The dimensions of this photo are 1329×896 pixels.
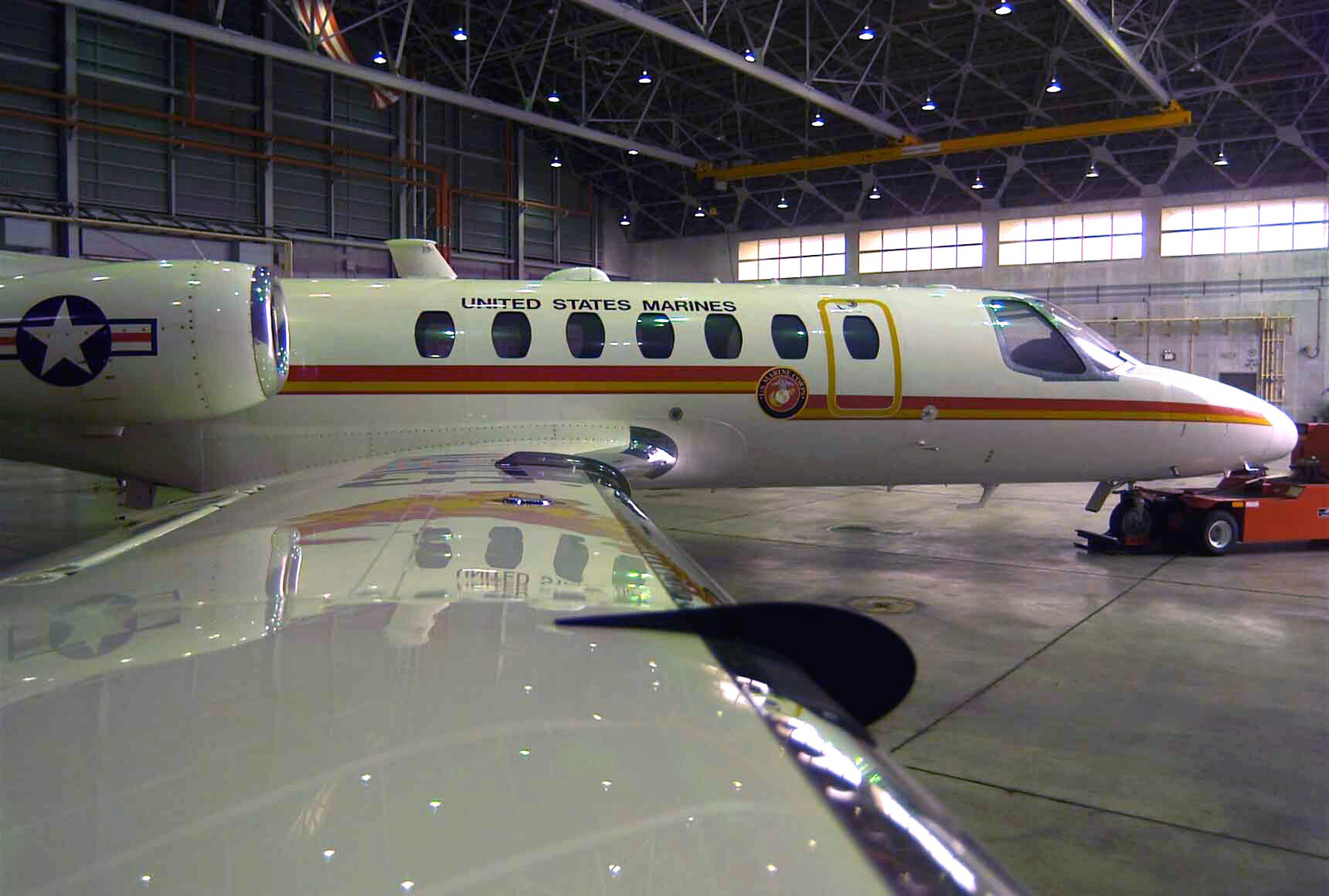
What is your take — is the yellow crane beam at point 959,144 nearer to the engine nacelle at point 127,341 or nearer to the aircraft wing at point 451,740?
the engine nacelle at point 127,341

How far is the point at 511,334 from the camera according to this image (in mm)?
8875

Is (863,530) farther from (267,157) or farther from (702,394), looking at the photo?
(267,157)

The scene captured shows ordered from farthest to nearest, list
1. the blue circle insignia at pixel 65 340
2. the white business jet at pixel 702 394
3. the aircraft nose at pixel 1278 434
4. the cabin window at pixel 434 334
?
the aircraft nose at pixel 1278 434 → the cabin window at pixel 434 334 → the white business jet at pixel 702 394 → the blue circle insignia at pixel 65 340

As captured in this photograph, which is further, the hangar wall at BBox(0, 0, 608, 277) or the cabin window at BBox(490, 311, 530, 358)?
the hangar wall at BBox(0, 0, 608, 277)

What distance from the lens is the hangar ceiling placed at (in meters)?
23.4

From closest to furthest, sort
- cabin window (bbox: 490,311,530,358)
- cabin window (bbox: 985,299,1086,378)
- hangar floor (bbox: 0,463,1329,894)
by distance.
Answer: hangar floor (bbox: 0,463,1329,894), cabin window (bbox: 490,311,530,358), cabin window (bbox: 985,299,1086,378)

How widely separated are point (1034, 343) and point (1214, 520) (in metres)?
3.31

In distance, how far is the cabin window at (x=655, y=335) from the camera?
9125 millimetres

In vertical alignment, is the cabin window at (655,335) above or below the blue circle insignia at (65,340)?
above

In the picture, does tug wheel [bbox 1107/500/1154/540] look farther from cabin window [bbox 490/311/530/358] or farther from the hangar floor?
cabin window [bbox 490/311/530/358]

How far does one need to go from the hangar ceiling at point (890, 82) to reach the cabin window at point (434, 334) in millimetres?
12798

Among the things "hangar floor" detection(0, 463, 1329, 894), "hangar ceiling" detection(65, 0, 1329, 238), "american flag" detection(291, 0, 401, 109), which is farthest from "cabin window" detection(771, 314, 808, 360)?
"american flag" detection(291, 0, 401, 109)

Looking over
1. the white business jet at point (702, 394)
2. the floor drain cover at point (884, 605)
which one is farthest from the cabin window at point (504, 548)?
the floor drain cover at point (884, 605)

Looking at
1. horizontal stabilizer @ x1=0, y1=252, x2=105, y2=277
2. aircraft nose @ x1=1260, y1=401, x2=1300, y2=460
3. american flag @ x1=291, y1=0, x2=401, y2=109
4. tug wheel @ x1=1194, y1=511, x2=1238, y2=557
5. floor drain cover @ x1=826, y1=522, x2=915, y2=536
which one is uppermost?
american flag @ x1=291, y1=0, x2=401, y2=109
